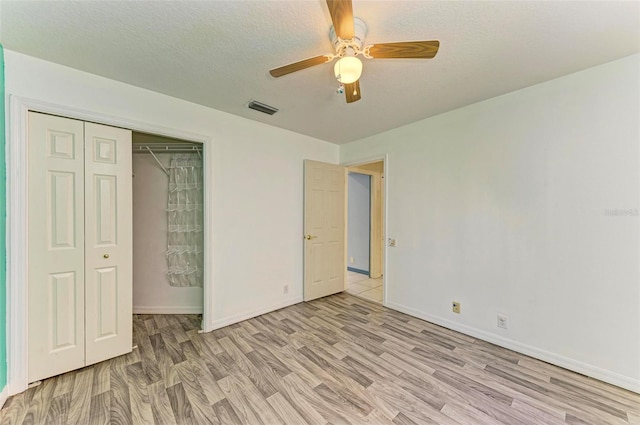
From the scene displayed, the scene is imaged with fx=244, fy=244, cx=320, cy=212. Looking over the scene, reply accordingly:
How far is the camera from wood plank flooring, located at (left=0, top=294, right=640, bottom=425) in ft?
5.30

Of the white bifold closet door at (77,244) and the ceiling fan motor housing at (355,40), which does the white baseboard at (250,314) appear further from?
the ceiling fan motor housing at (355,40)

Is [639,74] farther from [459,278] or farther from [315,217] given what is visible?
[315,217]

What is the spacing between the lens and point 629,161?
1843 millimetres

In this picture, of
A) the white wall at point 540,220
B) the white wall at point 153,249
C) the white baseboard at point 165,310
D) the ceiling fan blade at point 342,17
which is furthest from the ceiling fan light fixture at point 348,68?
the white baseboard at point 165,310

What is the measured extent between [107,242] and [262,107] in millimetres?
1993

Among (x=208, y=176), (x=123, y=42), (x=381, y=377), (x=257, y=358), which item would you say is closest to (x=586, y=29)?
(x=381, y=377)

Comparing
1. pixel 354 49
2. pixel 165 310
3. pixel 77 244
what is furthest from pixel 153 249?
pixel 354 49

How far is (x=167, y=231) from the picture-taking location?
3.26 meters

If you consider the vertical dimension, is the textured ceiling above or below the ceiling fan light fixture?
above

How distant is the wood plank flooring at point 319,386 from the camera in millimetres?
1616

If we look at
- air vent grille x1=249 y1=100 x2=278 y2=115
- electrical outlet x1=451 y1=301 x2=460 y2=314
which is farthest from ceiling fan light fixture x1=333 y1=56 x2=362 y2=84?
electrical outlet x1=451 y1=301 x2=460 y2=314

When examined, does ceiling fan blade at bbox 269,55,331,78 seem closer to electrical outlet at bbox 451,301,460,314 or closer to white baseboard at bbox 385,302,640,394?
electrical outlet at bbox 451,301,460,314

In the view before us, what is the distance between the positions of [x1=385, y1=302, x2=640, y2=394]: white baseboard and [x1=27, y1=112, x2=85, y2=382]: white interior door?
3520 mm

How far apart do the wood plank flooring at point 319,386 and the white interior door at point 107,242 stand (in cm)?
22
